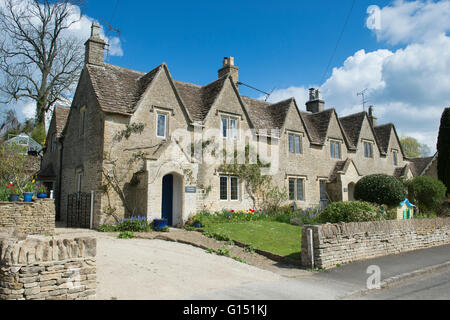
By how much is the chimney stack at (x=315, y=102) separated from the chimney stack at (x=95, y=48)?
65.1ft

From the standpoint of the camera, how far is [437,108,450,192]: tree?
27.6 meters

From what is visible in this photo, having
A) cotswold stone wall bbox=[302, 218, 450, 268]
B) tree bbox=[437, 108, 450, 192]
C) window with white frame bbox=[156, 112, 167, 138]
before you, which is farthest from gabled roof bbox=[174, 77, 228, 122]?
tree bbox=[437, 108, 450, 192]

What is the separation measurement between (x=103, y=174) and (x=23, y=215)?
152 inches

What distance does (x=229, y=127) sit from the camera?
21594 mm

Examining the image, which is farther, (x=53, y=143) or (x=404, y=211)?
(x=53, y=143)

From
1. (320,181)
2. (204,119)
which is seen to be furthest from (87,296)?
(320,181)

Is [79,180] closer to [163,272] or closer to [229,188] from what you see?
[229,188]

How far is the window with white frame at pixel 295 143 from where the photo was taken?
25019 mm

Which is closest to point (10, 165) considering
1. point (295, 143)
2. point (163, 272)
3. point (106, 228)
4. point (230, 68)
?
point (106, 228)

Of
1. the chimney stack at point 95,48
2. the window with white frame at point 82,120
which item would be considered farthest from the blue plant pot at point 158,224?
the chimney stack at point 95,48

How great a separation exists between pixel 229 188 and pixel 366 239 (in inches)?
396

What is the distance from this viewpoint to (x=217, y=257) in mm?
11070

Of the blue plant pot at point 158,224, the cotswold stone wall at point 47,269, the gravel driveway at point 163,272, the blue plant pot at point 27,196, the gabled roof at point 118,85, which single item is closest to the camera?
the cotswold stone wall at point 47,269

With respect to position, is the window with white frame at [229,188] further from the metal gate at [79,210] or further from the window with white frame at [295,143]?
the metal gate at [79,210]
